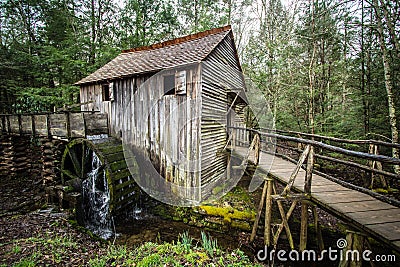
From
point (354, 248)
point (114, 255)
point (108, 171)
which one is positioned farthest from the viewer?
point (108, 171)

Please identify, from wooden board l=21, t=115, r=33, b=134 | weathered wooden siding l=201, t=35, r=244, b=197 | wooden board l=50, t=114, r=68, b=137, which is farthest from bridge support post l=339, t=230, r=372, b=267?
wooden board l=21, t=115, r=33, b=134

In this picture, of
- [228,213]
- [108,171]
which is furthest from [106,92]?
[228,213]

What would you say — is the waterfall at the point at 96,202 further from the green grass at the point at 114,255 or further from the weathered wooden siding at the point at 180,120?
the green grass at the point at 114,255

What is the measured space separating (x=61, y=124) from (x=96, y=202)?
3073 millimetres

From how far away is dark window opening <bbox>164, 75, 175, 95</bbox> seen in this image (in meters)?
7.04

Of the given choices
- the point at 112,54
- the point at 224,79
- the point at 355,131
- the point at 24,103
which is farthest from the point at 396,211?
the point at 24,103

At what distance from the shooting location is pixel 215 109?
776cm

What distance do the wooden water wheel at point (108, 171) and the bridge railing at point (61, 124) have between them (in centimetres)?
50

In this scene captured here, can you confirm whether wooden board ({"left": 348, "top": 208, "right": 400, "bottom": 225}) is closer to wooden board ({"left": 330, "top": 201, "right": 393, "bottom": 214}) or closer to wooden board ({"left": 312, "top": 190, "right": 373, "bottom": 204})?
wooden board ({"left": 330, "top": 201, "right": 393, "bottom": 214})

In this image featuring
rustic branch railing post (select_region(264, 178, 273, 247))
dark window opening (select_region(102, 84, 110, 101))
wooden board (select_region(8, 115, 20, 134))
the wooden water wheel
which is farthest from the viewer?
wooden board (select_region(8, 115, 20, 134))

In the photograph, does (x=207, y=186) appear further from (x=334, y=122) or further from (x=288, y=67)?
(x=288, y=67)

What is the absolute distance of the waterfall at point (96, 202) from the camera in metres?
6.62

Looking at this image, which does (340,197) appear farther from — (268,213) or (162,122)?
(162,122)

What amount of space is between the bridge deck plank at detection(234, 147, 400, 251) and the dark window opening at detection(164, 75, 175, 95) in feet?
14.9
